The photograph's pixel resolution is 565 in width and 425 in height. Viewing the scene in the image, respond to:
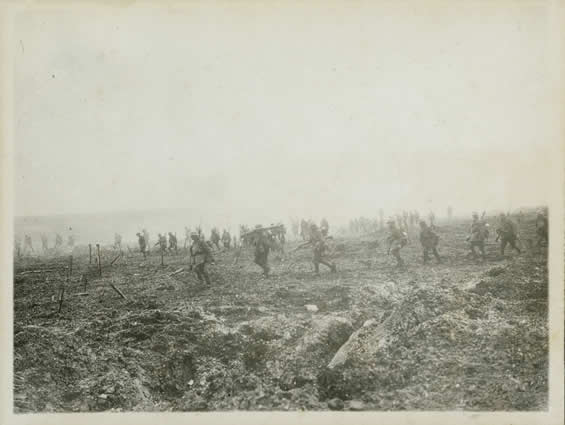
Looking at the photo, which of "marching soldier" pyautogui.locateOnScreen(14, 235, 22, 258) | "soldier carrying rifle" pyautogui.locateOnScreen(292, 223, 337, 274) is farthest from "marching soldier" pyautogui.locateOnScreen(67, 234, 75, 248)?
"soldier carrying rifle" pyautogui.locateOnScreen(292, 223, 337, 274)

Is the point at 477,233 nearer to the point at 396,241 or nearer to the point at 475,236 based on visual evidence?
the point at 475,236

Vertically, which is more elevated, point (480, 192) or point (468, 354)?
point (480, 192)

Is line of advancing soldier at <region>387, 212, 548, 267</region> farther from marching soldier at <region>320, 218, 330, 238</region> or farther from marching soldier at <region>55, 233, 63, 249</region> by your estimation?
marching soldier at <region>55, 233, 63, 249</region>

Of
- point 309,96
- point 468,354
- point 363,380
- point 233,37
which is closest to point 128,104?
point 233,37

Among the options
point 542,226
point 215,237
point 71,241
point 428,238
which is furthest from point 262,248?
point 542,226
